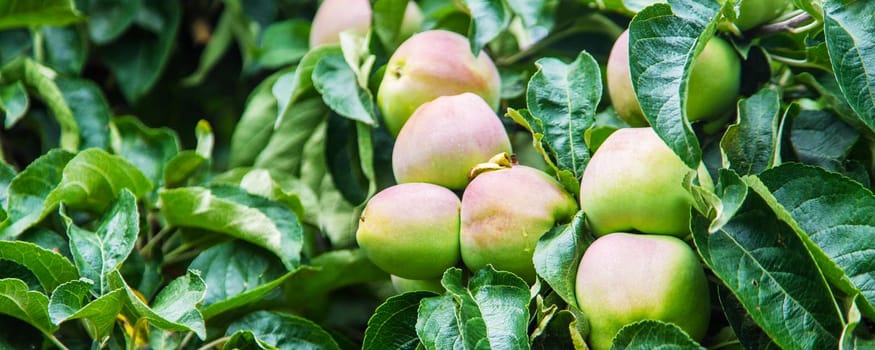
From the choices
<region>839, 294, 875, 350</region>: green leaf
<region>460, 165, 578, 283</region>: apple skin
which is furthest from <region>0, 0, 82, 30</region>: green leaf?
<region>839, 294, 875, 350</region>: green leaf

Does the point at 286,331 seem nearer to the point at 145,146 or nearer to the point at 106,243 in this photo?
the point at 106,243

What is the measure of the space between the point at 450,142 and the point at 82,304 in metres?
0.27

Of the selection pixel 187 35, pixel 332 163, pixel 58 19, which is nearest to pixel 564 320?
pixel 332 163

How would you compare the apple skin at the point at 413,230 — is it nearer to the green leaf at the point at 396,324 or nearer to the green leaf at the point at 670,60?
the green leaf at the point at 396,324

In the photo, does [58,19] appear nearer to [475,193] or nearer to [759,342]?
[475,193]

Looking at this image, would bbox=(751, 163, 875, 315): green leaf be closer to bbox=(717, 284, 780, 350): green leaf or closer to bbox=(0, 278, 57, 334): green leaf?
bbox=(717, 284, 780, 350): green leaf

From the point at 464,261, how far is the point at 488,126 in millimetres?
98

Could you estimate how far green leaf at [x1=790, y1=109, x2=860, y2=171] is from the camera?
612 mm

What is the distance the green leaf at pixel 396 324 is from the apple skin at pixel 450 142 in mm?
84

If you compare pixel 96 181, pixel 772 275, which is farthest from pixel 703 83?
pixel 96 181

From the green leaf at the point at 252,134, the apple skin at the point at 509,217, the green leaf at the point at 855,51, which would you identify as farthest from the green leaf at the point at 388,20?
the green leaf at the point at 855,51

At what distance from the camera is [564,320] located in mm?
526

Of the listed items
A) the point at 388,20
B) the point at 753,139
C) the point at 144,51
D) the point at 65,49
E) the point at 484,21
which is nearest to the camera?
the point at 753,139

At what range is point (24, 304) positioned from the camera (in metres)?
0.59
